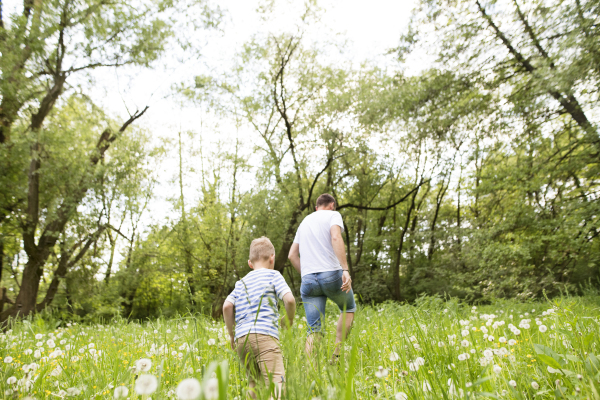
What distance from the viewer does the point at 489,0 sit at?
890 centimetres

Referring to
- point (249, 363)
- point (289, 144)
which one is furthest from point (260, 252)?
point (289, 144)

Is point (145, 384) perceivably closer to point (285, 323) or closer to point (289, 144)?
point (285, 323)

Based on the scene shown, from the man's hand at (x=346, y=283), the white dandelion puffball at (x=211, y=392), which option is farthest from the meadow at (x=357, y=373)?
the man's hand at (x=346, y=283)

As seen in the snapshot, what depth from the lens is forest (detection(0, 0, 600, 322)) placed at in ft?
25.8

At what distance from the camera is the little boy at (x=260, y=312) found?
2.43 m

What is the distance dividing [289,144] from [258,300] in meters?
13.0

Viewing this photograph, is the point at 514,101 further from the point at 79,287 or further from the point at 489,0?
the point at 79,287

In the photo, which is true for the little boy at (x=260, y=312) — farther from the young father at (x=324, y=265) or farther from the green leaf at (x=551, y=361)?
the green leaf at (x=551, y=361)

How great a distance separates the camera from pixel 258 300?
8.55 feet

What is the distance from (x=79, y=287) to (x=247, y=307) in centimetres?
1173

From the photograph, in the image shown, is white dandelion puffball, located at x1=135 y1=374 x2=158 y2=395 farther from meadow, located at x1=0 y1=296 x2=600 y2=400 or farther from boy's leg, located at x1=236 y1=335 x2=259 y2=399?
boy's leg, located at x1=236 y1=335 x2=259 y2=399

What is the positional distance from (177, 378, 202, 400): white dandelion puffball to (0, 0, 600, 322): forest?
4.95m

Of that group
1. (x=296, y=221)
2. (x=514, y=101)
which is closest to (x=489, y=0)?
(x=514, y=101)

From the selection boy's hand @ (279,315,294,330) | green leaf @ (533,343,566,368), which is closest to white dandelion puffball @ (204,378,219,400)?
boy's hand @ (279,315,294,330)
